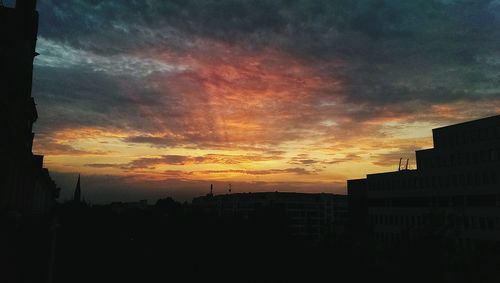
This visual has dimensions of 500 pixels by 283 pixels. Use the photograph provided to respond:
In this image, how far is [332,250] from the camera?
23156 mm

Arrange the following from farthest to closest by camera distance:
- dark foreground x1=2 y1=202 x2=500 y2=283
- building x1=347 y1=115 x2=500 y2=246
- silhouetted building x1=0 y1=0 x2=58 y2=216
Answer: building x1=347 y1=115 x2=500 y2=246 < dark foreground x1=2 y1=202 x2=500 y2=283 < silhouetted building x1=0 y1=0 x2=58 y2=216

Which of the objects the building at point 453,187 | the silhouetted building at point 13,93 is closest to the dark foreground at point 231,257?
the silhouetted building at point 13,93

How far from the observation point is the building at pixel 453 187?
67938 mm

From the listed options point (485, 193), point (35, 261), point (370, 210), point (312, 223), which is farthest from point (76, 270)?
point (312, 223)

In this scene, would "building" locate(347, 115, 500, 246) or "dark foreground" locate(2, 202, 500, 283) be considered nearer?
"dark foreground" locate(2, 202, 500, 283)

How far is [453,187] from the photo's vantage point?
250 feet

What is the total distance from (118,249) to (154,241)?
399 centimetres

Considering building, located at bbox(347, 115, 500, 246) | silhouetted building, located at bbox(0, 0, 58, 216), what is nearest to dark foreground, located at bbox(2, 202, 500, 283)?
silhouetted building, located at bbox(0, 0, 58, 216)

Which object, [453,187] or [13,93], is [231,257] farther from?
[453,187]

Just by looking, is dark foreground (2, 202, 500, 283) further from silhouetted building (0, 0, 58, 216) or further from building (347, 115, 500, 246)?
building (347, 115, 500, 246)

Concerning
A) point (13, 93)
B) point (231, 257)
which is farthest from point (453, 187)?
point (13, 93)

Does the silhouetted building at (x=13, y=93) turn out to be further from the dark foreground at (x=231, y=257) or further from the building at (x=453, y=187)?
the building at (x=453, y=187)

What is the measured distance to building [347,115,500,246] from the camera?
6794 cm

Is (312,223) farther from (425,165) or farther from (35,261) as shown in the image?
(35,261)
